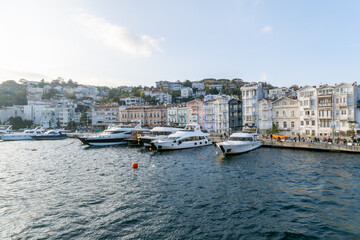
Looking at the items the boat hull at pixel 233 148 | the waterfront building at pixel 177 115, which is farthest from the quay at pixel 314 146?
the waterfront building at pixel 177 115

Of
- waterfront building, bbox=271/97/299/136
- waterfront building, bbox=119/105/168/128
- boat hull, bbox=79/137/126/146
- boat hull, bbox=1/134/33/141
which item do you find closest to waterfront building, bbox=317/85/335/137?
waterfront building, bbox=271/97/299/136

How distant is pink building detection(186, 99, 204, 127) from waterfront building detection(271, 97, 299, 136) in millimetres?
23707

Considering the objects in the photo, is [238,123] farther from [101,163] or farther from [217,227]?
A: [217,227]

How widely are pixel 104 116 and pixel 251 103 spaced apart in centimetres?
6702

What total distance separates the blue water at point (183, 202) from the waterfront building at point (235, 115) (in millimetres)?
39736

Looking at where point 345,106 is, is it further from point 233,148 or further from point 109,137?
point 109,137

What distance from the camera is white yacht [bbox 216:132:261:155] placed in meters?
36.2

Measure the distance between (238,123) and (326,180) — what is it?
48.0 metres

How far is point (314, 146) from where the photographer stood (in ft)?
130

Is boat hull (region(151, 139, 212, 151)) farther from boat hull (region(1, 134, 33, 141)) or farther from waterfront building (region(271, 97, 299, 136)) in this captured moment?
boat hull (region(1, 134, 33, 141))

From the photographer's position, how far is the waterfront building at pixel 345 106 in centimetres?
4591

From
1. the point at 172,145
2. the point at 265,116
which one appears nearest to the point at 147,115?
the point at 265,116

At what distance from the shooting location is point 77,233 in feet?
40.4

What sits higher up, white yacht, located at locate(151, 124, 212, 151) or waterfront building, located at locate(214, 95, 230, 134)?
waterfront building, located at locate(214, 95, 230, 134)
